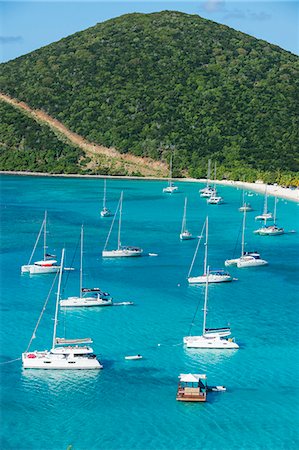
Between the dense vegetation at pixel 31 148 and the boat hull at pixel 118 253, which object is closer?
the boat hull at pixel 118 253

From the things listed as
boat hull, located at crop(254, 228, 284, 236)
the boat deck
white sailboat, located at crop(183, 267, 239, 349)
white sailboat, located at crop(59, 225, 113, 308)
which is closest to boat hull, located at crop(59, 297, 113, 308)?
white sailboat, located at crop(59, 225, 113, 308)

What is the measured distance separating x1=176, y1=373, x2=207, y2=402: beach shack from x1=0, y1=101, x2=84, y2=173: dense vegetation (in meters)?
130

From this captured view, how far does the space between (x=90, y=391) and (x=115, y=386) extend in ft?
4.21

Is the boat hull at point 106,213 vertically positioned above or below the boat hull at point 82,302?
above

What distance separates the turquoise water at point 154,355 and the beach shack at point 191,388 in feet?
1.29

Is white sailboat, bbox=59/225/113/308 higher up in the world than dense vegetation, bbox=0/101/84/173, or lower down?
lower down

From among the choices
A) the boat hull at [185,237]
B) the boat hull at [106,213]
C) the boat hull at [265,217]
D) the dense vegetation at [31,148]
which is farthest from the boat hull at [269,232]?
the dense vegetation at [31,148]

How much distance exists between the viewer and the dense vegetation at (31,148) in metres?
171

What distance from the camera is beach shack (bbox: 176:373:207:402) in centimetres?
3822

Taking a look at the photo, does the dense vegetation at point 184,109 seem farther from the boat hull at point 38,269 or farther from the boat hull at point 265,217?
the boat hull at point 38,269

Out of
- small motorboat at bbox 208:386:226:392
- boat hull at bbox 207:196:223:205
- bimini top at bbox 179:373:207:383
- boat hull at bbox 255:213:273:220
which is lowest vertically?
small motorboat at bbox 208:386:226:392

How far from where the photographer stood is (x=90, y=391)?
39.6 metres

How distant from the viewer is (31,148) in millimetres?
177375

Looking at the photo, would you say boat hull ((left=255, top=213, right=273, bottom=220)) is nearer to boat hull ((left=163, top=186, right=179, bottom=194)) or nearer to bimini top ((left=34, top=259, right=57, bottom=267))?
boat hull ((left=163, top=186, right=179, bottom=194))
